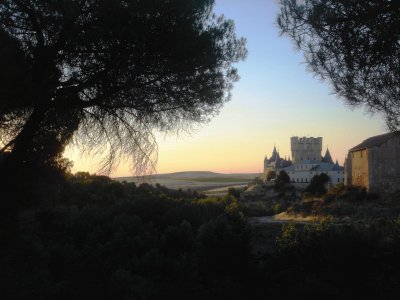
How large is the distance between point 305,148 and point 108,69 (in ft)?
232

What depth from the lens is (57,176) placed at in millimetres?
10094

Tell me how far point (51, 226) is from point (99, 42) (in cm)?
731

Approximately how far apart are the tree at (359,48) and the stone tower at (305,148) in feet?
227

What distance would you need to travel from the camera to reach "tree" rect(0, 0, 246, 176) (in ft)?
19.5

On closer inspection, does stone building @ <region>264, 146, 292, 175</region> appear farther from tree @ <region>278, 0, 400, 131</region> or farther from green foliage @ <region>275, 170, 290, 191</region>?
tree @ <region>278, 0, 400, 131</region>

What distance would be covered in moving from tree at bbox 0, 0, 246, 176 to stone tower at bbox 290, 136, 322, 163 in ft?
226

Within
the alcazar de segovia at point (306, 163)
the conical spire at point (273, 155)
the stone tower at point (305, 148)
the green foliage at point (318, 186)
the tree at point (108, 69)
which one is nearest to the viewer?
the tree at point (108, 69)

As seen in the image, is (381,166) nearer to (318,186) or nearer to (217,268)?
(318,186)

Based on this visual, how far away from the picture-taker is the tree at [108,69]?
19.5ft

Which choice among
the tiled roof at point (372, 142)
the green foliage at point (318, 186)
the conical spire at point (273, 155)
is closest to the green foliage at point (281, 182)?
the green foliage at point (318, 186)

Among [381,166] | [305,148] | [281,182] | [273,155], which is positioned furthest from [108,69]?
[273,155]

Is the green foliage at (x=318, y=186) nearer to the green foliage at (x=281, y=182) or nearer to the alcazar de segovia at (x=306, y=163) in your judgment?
the green foliage at (x=281, y=182)

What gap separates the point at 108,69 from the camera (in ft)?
20.9

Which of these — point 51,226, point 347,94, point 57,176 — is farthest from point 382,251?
point 51,226
